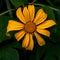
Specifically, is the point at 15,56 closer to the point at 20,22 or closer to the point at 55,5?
the point at 20,22

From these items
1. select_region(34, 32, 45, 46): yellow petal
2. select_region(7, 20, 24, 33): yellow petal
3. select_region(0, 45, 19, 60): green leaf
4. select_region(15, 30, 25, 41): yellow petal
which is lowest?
select_region(0, 45, 19, 60): green leaf

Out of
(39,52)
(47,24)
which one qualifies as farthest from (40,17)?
(39,52)

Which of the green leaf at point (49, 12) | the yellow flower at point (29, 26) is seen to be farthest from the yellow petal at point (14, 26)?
the green leaf at point (49, 12)

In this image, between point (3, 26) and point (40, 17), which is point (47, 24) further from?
point (3, 26)

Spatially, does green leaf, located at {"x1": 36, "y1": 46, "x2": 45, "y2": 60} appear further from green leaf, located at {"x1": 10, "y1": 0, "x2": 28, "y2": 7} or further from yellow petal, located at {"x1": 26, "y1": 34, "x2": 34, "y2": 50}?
green leaf, located at {"x1": 10, "y1": 0, "x2": 28, "y2": 7}

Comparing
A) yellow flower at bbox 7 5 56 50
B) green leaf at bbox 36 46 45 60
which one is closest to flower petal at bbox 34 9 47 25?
yellow flower at bbox 7 5 56 50

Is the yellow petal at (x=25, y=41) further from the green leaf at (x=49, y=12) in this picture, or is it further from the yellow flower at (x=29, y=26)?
the green leaf at (x=49, y=12)

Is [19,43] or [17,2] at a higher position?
[17,2]

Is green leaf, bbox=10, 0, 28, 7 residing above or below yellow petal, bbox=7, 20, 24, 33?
above
